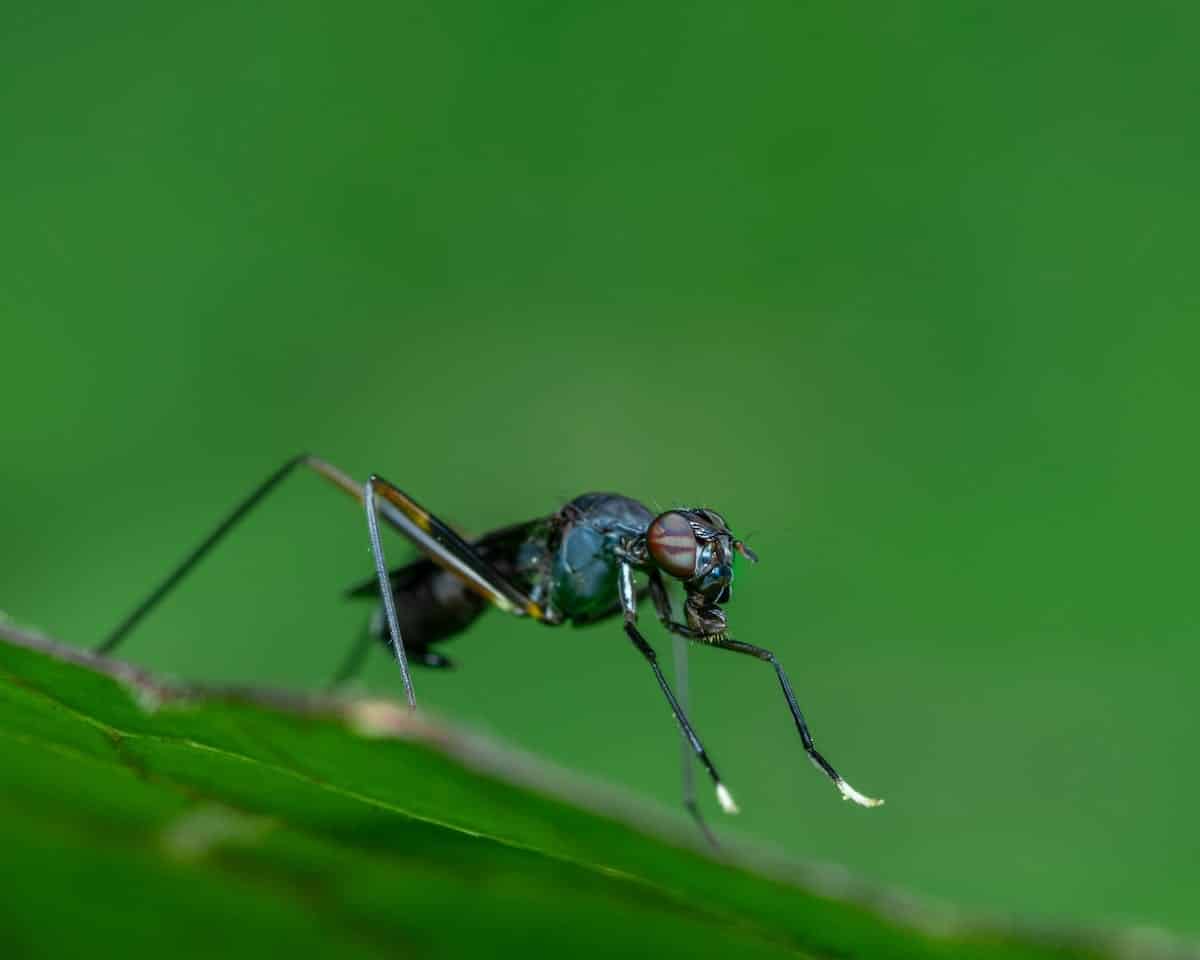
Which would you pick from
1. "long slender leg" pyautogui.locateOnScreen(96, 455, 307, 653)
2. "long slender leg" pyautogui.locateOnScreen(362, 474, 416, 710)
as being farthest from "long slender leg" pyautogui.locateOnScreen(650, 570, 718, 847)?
"long slender leg" pyautogui.locateOnScreen(96, 455, 307, 653)

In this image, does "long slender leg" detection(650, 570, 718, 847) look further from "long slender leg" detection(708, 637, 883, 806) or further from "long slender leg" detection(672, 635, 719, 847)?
"long slender leg" detection(708, 637, 883, 806)

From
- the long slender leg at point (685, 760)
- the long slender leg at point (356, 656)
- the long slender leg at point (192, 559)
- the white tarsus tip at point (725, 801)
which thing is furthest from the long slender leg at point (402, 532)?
the white tarsus tip at point (725, 801)

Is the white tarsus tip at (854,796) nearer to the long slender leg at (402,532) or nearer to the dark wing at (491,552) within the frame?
the long slender leg at (402,532)

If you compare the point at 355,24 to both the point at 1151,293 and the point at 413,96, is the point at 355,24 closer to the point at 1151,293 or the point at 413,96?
the point at 413,96

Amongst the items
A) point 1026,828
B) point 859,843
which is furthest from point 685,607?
point 1026,828

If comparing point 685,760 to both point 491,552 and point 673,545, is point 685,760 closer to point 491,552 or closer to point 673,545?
point 673,545

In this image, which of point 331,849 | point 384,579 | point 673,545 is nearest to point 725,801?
point 673,545
